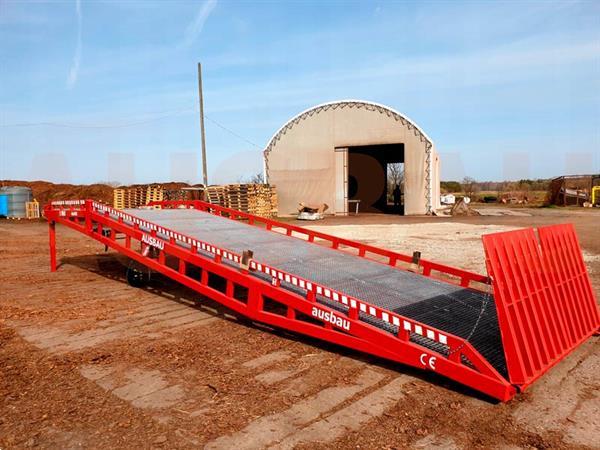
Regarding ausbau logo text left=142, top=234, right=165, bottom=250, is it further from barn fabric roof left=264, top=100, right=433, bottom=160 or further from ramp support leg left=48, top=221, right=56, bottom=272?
barn fabric roof left=264, top=100, right=433, bottom=160

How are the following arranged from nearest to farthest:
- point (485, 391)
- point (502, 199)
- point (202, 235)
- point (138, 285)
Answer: point (485, 391) < point (202, 235) < point (138, 285) < point (502, 199)

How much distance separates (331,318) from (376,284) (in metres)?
1.34

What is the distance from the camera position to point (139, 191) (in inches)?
1176

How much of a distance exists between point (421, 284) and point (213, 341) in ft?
9.45

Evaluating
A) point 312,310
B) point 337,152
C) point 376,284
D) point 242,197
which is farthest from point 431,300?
point 337,152

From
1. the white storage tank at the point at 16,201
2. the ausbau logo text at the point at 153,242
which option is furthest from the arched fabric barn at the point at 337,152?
the ausbau logo text at the point at 153,242

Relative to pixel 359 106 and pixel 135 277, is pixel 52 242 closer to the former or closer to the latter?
pixel 135 277

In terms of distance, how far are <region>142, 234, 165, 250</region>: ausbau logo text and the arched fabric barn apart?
2311 centimetres

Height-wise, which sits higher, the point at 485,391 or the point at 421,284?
the point at 421,284

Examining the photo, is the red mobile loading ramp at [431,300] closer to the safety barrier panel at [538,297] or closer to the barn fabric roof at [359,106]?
the safety barrier panel at [538,297]

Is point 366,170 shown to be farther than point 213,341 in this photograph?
Yes

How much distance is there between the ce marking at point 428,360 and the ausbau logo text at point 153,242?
4481 mm

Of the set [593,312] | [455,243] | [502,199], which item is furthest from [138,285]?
[502,199]

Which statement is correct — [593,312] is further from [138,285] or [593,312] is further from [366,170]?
[366,170]
